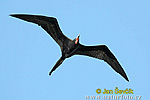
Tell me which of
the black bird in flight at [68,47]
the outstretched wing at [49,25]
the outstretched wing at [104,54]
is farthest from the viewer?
the outstretched wing at [104,54]

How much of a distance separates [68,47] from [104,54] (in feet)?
8.11

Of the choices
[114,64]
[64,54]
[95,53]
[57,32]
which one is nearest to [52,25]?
[57,32]

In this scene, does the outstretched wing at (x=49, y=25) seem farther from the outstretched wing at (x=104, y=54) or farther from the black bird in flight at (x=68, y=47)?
the outstretched wing at (x=104, y=54)

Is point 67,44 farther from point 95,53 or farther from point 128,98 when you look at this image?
point 128,98

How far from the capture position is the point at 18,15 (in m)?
17.3

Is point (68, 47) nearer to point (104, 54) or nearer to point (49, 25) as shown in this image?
point (49, 25)

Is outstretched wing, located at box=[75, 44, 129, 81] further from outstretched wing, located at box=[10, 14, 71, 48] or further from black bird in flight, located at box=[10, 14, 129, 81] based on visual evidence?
outstretched wing, located at box=[10, 14, 71, 48]

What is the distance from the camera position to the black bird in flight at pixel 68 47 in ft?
58.5

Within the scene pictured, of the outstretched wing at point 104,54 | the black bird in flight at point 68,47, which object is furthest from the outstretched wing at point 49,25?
the outstretched wing at point 104,54

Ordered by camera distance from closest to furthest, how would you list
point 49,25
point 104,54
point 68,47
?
1. point 49,25
2. point 68,47
3. point 104,54

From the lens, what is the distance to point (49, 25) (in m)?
18.2

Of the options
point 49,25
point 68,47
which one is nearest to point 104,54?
point 68,47

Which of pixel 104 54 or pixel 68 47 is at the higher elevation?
pixel 68 47

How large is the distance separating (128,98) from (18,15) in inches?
296
